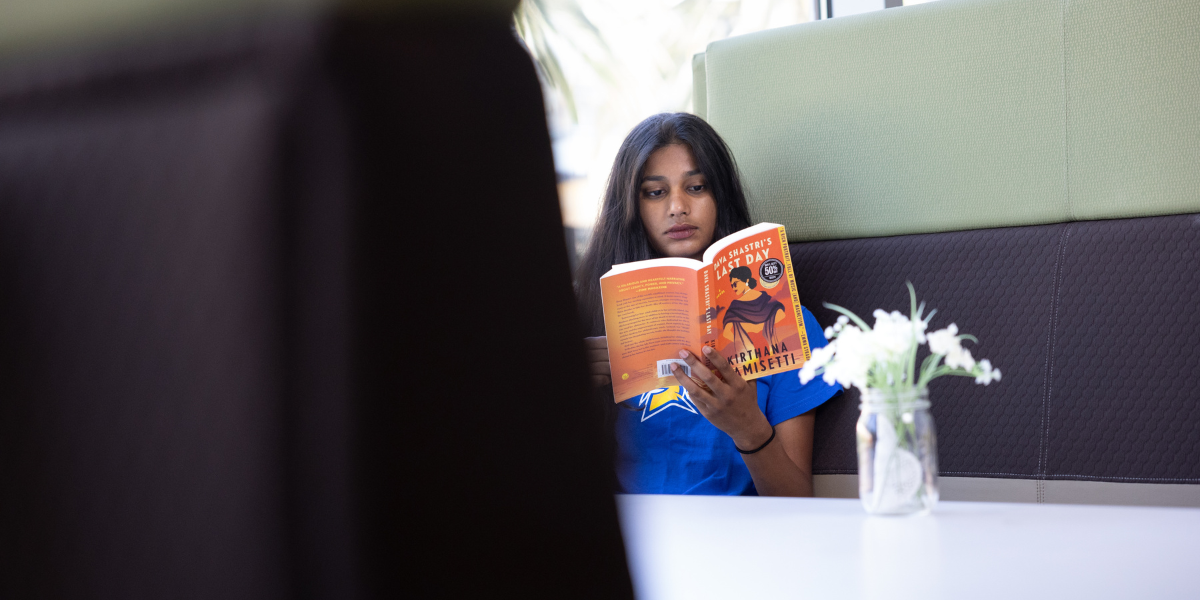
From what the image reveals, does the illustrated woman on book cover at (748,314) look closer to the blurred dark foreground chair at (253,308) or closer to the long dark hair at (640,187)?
the long dark hair at (640,187)

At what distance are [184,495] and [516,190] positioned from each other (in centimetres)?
9

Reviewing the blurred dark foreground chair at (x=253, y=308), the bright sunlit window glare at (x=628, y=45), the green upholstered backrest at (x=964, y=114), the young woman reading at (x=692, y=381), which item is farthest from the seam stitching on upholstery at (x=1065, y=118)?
the blurred dark foreground chair at (x=253, y=308)

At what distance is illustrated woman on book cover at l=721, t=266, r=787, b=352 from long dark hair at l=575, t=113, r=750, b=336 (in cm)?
46

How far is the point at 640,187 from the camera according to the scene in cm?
199

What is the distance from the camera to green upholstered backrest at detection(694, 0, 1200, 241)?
5.32ft

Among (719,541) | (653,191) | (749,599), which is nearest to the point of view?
(749,599)

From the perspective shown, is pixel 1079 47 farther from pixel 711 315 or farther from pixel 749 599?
pixel 749 599

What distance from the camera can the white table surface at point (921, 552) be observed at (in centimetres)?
79

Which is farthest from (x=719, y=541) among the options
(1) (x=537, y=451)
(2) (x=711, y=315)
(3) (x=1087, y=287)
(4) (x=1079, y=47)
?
(4) (x=1079, y=47)

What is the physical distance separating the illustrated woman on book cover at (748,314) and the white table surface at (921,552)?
15.3 inches

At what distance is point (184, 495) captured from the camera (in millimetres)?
161

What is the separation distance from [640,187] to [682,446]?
598 millimetres

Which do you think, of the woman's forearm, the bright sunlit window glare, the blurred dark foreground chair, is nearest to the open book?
the woman's forearm

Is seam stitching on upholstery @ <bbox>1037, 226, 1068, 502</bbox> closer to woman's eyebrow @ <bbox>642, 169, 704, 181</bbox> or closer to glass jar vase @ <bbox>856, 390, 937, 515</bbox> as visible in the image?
glass jar vase @ <bbox>856, 390, 937, 515</bbox>
